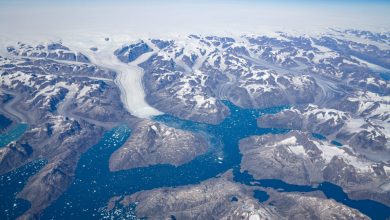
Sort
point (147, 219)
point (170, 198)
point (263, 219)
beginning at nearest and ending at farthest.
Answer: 1. point (263, 219)
2. point (147, 219)
3. point (170, 198)

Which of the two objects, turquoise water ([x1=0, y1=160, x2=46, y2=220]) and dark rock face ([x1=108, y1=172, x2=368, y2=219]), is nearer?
dark rock face ([x1=108, y1=172, x2=368, y2=219])

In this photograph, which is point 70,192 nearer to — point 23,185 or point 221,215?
point 23,185

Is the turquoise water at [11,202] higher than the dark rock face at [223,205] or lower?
lower

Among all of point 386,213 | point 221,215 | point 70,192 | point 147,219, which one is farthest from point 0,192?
point 386,213

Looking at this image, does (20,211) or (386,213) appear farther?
(386,213)

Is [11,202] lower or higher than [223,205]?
lower

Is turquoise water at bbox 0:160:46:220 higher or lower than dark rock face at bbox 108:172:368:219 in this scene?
lower

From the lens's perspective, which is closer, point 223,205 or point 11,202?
point 223,205

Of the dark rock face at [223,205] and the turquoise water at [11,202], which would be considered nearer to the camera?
the dark rock face at [223,205]
